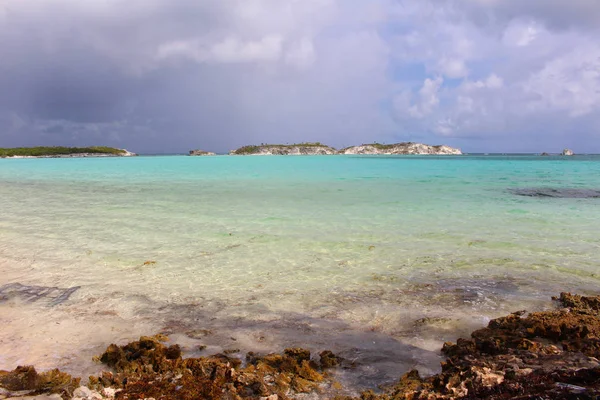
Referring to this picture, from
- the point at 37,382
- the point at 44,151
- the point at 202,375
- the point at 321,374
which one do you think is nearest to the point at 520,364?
the point at 321,374

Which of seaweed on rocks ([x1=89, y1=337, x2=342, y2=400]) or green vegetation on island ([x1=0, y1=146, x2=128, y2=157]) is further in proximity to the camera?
green vegetation on island ([x1=0, y1=146, x2=128, y2=157])

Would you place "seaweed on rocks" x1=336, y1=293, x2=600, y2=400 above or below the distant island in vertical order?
below

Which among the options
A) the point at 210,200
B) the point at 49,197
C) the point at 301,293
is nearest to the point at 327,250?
the point at 301,293

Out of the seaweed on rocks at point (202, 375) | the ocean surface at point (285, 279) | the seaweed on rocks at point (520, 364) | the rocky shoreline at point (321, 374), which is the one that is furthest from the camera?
the ocean surface at point (285, 279)

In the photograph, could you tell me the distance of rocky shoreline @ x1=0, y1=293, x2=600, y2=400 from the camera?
3.70m

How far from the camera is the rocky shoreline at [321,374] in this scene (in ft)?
12.1

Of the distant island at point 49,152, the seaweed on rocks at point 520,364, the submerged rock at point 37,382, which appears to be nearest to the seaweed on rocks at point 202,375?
the submerged rock at point 37,382

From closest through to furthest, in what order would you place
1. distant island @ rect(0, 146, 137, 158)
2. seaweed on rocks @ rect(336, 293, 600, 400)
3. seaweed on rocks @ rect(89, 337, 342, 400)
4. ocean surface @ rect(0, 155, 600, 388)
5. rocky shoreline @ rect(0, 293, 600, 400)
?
seaweed on rocks @ rect(336, 293, 600, 400) < rocky shoreline @ rect(0, 293, 600, 400) < seaweed on rocks @ rect(89, 337, 342, 400) < ocean surface @ rect(0, 155, 600, 388) < distant island @ rect(0, 146, 137, 158)

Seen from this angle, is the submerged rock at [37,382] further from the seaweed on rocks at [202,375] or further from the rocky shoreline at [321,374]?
the seaweed on rocks at [202,375]

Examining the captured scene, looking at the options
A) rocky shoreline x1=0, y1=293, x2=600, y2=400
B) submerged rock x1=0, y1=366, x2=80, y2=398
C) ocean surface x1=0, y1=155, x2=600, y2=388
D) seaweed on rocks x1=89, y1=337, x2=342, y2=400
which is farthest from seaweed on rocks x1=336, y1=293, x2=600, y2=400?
submerged rock x1=0, y1=366, x2=80, y2=398

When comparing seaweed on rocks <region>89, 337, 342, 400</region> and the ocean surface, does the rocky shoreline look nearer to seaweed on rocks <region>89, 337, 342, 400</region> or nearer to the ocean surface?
seaweed on rocks <region>89, 337, 342, 400</region>

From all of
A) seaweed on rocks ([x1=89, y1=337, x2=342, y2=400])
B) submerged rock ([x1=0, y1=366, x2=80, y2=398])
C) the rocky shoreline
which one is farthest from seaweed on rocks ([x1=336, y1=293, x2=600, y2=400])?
submerged rock ([x1=0, y1=366, x2=80, y2=398])

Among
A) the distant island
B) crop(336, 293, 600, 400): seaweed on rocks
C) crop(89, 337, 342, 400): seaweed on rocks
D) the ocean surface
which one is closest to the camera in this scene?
crop(336, 293, 600, 400): seaweed on rocks

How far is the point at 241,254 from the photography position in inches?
395
